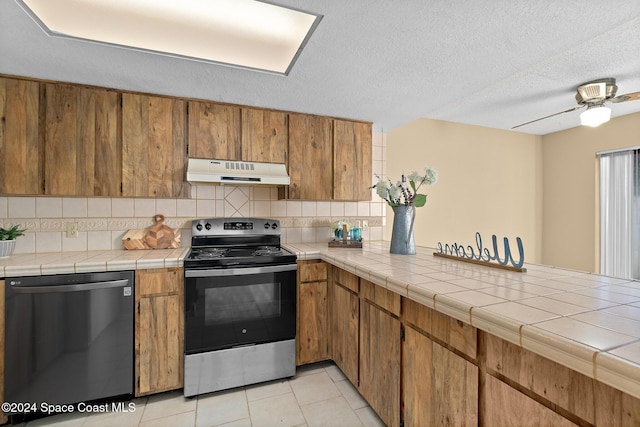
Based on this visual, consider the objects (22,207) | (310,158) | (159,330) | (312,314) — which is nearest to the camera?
(159,330)

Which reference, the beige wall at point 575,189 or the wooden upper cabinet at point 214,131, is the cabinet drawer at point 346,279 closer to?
the wooden upper cabinet at point 214,131

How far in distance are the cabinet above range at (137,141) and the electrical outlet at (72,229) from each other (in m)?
0.33

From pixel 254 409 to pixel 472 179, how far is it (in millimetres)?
3465

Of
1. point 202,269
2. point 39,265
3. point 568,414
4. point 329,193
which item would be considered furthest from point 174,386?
point 568,414

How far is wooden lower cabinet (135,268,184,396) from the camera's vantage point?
6.12 feet

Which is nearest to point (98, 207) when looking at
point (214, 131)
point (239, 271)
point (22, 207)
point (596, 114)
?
point (22, 207)

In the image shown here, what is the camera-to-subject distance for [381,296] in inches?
62.9

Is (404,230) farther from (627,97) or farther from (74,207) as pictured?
(74,207)

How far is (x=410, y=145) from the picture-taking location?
3383mm

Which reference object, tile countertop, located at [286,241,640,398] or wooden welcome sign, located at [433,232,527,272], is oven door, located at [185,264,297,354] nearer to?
tile countertop, located at [286,241,640,398]

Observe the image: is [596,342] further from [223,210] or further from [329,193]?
[223,210]

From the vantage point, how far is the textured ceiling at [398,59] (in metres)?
1.35

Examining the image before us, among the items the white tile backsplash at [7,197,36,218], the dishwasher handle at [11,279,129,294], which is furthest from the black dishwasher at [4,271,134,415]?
the white tile backsplash at [7,197,36,218]

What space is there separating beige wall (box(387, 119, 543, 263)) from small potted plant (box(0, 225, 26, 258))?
3148mm
